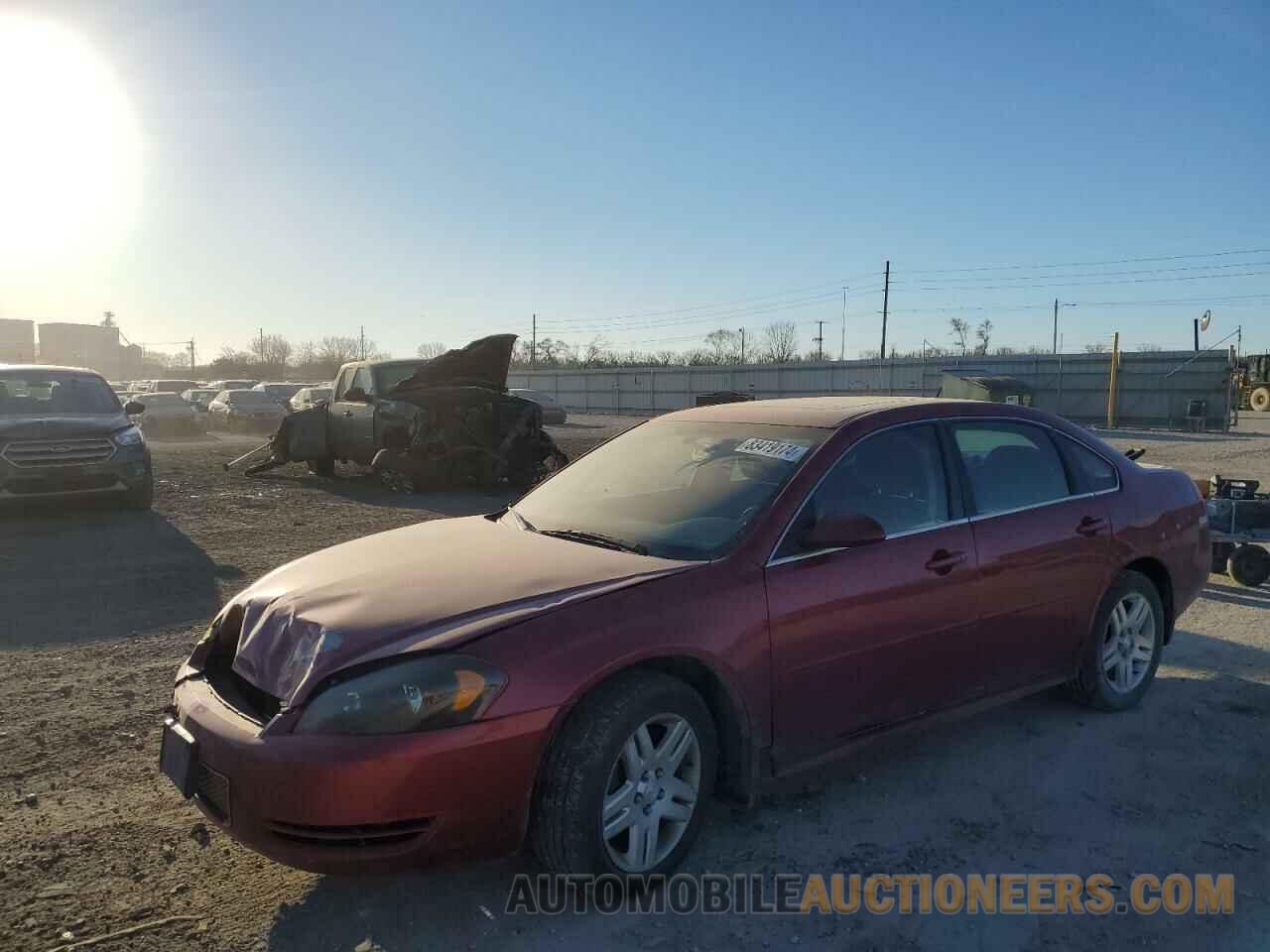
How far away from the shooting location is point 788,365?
42.0 m

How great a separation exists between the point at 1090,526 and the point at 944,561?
1.12 meters

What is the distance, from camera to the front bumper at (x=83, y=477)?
33.8 feet

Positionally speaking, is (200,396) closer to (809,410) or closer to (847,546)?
(809,410)

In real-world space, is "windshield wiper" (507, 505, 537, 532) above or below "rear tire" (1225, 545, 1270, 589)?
above

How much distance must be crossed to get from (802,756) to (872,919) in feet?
1.95

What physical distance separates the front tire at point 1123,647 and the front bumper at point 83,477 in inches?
A: 402

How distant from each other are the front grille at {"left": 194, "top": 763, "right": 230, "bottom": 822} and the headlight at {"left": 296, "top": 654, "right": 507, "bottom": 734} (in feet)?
1.04

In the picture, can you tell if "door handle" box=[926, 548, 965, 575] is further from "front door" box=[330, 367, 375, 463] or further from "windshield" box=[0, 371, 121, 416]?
"front door" box=[330, 367, 375, 463]

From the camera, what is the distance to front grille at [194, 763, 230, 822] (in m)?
2.78

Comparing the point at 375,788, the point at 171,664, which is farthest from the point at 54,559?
the point at 375,788

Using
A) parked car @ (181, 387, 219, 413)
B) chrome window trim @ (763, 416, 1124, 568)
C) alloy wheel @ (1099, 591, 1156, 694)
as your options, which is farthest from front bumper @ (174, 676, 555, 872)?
parked car @ (181, 387, 219, 413)

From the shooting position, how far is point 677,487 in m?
3.96

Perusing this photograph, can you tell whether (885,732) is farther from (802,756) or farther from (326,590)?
(326,590)

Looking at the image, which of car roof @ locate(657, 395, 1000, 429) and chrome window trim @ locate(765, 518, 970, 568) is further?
car roof @ locate(657, 395, 1000, 429)
